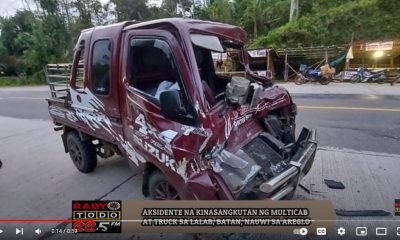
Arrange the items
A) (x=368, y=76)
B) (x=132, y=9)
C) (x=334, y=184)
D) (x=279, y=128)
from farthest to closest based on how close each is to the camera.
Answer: (x=132, y=9)
(x=368, y=76)
(x=334, y=184)
(x=279, y=128)

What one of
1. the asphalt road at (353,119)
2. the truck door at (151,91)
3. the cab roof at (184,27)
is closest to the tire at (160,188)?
the truck door at (151,91)

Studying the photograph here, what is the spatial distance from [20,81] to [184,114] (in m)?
33.5

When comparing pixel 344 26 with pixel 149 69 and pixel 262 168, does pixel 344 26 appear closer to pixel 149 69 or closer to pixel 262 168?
pixel 149 69

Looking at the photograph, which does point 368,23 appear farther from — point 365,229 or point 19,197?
point 19,197

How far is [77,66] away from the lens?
4.23 m

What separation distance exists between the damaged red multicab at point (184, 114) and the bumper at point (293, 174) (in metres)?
0.01

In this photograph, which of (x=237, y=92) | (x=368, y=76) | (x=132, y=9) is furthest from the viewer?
(x=132, y=9)

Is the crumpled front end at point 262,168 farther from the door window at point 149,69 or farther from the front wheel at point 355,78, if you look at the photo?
the front wheel at point 355,78

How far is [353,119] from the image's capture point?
7.49 metres

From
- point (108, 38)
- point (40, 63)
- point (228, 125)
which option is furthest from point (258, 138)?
point (40, 63)

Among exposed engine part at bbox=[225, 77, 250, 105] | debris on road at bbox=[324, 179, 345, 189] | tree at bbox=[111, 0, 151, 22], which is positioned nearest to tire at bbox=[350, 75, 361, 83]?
debris on road at bbox=[324, 179, 345, 189]

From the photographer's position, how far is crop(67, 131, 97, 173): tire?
4.62m

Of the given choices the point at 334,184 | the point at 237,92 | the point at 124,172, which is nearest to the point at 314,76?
the point at 334,184

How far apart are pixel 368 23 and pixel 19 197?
71.0ft
